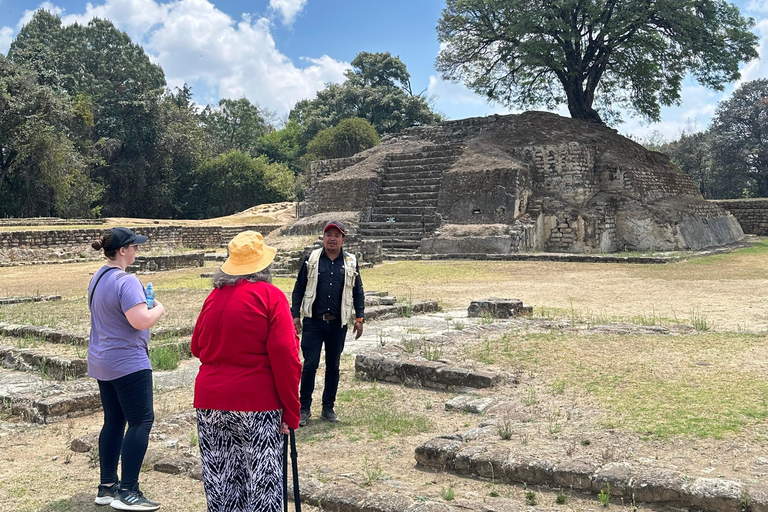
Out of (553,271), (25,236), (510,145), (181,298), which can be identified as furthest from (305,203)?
(181,298)

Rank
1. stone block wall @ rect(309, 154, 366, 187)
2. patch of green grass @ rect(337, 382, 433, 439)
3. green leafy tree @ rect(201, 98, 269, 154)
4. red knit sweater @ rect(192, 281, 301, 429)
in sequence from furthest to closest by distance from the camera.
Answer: green leafy tree @ rect(201, 98, 269, 154), stone block wall @ rect(309, 154, 366, 187), patch of green grass @ rect(337, 382, 433, 439), red knit sweater @ rect(192, 281, 301, 429)

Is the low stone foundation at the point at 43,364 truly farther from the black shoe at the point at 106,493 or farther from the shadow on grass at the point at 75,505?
the black shoe at the point at 106,493

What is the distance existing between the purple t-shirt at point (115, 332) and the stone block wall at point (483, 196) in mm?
18681

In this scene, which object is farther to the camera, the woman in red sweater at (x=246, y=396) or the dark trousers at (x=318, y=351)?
the dark trousers at (x=318, y=351)

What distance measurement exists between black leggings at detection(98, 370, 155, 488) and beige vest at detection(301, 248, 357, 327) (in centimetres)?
154

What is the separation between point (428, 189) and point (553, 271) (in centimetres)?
889

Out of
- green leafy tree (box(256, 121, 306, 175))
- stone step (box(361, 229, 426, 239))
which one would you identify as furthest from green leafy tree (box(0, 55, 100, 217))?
green leafy tree (box(256, 121, 306, 175))

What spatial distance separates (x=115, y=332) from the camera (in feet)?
12.1

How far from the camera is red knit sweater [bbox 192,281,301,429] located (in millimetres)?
2875

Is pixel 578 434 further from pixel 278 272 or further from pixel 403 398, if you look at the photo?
pixel 278 272

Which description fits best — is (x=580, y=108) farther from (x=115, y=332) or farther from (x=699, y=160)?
(x=115, y=332)

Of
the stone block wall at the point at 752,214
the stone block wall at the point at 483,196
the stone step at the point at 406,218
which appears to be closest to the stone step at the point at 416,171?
the stone block wall at the point at 483,196

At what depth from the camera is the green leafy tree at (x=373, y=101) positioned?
48.5m

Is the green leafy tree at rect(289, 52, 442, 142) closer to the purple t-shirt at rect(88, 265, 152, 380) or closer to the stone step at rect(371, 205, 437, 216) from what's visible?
the stone step at rect(371, 205, 437, 216)
